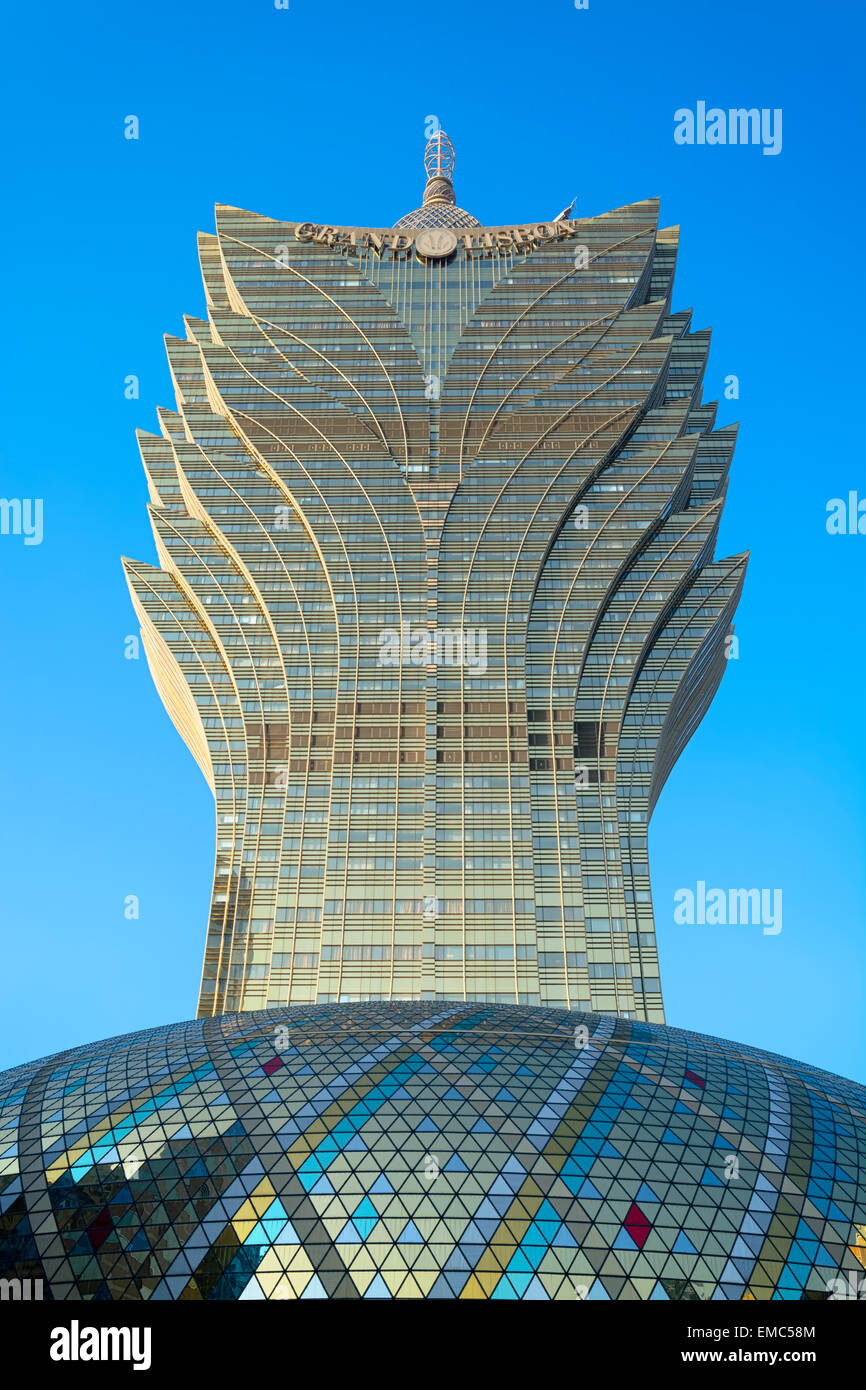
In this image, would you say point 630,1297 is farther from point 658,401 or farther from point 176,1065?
point 658,401

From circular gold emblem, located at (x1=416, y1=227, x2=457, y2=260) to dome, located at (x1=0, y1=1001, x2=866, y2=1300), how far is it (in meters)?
120

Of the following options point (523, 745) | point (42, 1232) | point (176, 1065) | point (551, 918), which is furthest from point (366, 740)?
point (42, 1232)

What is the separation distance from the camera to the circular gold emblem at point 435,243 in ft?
501

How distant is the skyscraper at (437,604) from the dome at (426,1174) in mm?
Answer: 65123

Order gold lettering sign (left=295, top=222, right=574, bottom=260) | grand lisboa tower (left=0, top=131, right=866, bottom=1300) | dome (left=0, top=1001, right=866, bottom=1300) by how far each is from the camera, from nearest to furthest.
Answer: dome (left=0, top=1001, right=866, bottom=1300), grand lisboa tower (left=0, top=131, right=866, bottom=1300), gold lettering sign (left=295, top=222, right=574, bottom=260)

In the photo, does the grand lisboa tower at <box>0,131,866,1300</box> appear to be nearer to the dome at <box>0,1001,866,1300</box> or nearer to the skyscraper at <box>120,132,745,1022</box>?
the skyscraper at <box>120,132,745,1022</box>

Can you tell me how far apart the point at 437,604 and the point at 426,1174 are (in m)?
94.9

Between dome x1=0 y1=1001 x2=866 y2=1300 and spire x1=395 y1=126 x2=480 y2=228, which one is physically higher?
spire x1=395 y1=126 x2=480 y2=228

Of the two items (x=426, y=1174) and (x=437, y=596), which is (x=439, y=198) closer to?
(x=437, y=596)

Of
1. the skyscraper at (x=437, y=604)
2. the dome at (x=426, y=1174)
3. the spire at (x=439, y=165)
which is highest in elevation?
the spire at (x=439, y=165)

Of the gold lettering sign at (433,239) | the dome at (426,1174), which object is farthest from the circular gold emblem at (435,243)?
the dome at (426,1174)

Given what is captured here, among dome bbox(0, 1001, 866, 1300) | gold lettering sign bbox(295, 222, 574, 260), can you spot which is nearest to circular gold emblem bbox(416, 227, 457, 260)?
gold lettering sign bbox(295, 222, 574, 260)

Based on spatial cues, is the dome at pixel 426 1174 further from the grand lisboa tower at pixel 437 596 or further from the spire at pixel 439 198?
the spire at pixel 439 198

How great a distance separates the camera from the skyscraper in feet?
401
